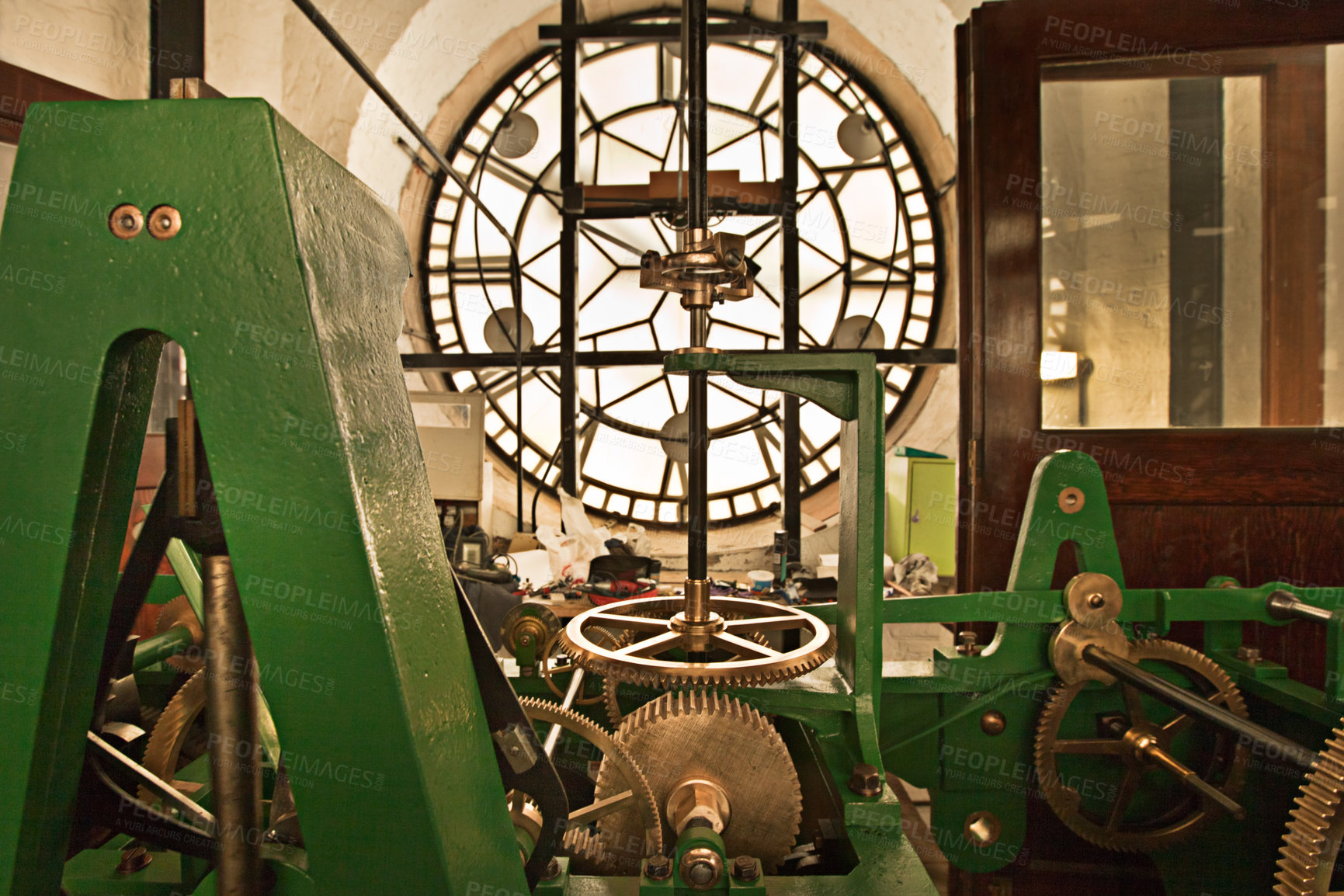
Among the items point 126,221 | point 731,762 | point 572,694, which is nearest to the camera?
point 126,221

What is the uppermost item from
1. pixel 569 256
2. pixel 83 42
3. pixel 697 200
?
pixel 83 42

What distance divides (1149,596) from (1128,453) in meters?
0.53

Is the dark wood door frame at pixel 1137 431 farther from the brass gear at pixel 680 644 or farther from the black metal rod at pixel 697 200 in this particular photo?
the black metal rod at pixel 697 200

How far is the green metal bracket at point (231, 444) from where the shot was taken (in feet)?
1.30

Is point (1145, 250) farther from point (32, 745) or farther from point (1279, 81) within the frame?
point (32, 745)

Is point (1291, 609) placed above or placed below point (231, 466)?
below

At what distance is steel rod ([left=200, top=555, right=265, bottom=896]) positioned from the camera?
0.47m

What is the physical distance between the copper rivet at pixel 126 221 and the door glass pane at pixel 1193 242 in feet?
6.05

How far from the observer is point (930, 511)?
2.84m

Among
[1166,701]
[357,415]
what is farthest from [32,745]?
[1166,701]

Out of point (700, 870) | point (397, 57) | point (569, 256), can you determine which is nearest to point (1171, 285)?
point (700, 870)

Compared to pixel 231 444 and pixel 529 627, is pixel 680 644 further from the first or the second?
pixel 231 444

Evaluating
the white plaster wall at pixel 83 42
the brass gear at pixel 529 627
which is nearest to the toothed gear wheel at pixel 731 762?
the brass gear at pixel 529 627

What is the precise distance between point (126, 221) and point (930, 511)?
2795 mm
